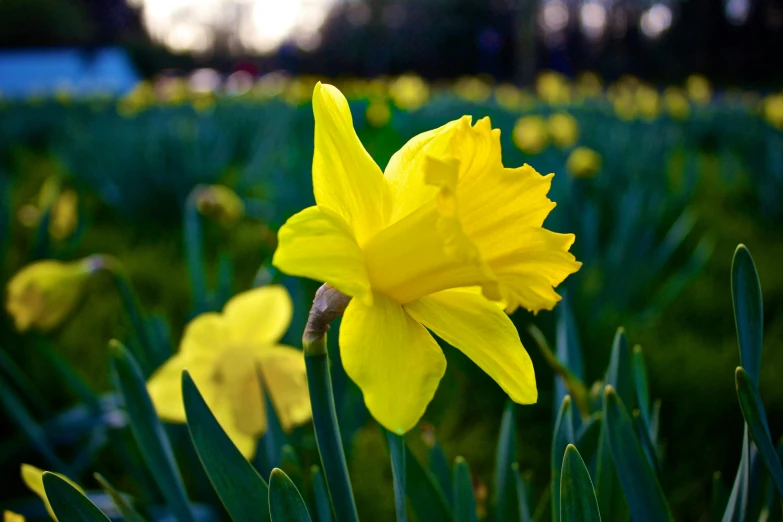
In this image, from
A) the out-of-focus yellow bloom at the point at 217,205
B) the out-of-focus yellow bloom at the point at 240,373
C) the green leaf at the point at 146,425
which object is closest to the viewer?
the green leaf at the point at 146,425

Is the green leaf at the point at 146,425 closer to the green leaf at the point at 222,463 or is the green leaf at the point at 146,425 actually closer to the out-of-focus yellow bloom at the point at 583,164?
the green leaf at the point at 222,463

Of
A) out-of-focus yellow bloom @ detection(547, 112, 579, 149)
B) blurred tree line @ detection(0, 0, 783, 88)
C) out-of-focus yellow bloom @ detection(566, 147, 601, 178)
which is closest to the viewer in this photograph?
out-of-focus yellow bloom @ detection(566, 147, 601, 178)

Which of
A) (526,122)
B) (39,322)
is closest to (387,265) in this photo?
(39,322)

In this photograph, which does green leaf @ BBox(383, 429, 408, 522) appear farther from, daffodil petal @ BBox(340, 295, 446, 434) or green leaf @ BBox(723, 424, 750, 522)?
green leaf @ BBox(723, 424, 750, 522)

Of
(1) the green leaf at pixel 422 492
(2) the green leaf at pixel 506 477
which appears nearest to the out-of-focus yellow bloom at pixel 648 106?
(2) the green leaf at pixel 506 477

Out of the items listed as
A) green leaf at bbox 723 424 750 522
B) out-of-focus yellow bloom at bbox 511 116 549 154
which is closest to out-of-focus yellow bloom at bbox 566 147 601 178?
out-of-focus yellow bloom at bbox 511 116 549 154

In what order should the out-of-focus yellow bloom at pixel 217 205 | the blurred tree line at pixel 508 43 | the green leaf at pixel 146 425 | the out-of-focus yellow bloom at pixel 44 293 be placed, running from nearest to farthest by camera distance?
the green leaf at pixel 146 425 → the out-of-focus yellow bloom at pixel 44 293 → the out-of-focus yellow bloom at pixel 217 205 → the blurred tree line at pixel 508 43

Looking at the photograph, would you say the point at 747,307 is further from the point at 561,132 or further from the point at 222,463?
the point at 561,132
